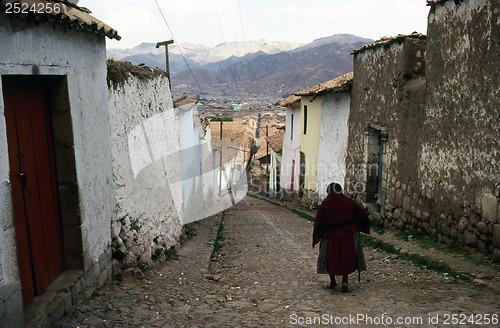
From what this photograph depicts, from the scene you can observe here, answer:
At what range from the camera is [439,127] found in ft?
23.4

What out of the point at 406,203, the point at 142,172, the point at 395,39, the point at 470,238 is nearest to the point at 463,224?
the point at 470,238

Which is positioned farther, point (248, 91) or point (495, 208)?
point (248, 91)

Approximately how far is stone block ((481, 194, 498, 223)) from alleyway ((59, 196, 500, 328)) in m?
0.99

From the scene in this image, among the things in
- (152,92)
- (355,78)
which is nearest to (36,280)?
(152,92)

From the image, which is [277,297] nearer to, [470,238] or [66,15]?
[470,238]

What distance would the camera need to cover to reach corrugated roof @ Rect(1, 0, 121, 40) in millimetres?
3406

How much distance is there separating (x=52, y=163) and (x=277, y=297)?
3190 mm

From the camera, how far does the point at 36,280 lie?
3.95m

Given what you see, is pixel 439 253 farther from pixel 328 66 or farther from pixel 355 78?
pixel 328 66

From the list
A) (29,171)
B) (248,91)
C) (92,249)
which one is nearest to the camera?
(29,171)

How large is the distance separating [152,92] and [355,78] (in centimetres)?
595

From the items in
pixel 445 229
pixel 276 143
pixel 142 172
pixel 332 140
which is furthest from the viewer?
pixel 276 143

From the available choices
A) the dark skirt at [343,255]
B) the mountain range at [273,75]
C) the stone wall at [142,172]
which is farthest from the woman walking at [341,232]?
the mountain range at [273,75]

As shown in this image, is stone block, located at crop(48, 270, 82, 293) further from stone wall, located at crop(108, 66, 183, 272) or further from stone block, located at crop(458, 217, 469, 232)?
stone block, located at crop(458, 217, 469, 232)
